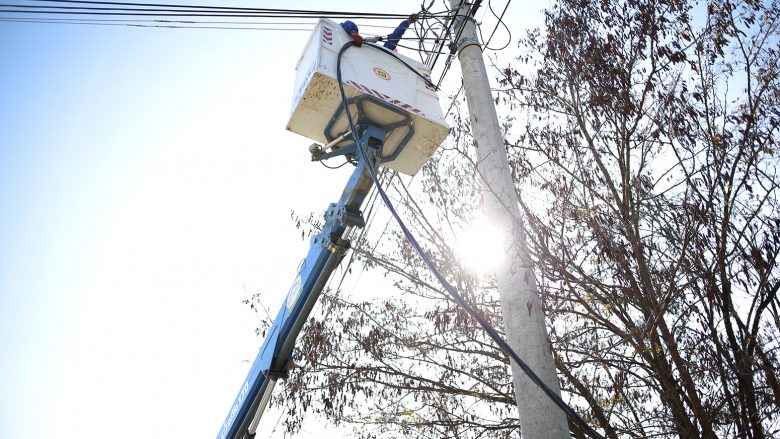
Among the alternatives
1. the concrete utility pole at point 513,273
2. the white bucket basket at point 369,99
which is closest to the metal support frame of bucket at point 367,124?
the white bucket basket at point 369,99

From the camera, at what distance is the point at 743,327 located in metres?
5.70

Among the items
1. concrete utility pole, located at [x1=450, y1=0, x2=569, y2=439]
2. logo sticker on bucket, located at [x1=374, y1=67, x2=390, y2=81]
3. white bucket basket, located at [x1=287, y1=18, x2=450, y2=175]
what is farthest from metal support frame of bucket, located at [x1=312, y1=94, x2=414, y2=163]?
concrete utility pole, located at [x1=450, y1=0, x2=569, y2=439]

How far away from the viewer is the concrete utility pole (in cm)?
322

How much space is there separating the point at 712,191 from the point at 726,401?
224 centimetres

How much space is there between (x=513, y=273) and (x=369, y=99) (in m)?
1.86

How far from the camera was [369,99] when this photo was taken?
4.41m

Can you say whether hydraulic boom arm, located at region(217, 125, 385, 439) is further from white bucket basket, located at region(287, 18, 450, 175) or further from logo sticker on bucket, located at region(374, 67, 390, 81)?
logo sticker on bucket, located at region(374, 67, 390, 81)

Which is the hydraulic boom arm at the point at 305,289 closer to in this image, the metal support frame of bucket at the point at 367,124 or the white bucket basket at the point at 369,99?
the metal support frame of bucket at the point at 367,124

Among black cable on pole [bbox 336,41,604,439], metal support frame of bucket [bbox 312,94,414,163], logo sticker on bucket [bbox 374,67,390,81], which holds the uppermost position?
logo sticker on bucket [bbox 374,67,390,81]

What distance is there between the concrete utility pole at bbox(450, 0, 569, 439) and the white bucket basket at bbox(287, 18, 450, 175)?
0.40 metres

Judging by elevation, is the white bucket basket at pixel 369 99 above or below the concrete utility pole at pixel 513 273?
above

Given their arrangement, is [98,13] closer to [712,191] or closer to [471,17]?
[471,17]

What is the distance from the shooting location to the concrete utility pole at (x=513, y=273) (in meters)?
3.22

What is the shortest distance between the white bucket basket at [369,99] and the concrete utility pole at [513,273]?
1.31ft
